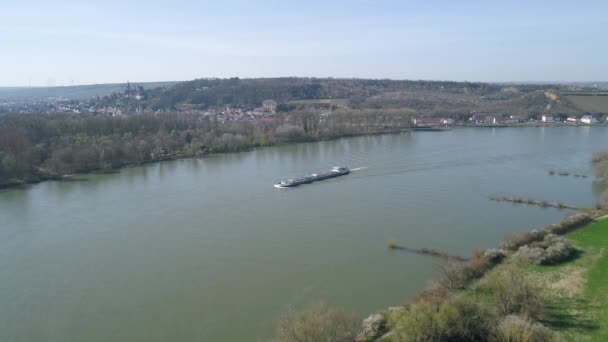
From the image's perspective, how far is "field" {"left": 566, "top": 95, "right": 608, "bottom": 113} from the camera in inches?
1313

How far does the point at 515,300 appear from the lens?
16.9 ft

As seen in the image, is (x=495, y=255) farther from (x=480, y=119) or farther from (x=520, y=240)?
(x=480, y=119)

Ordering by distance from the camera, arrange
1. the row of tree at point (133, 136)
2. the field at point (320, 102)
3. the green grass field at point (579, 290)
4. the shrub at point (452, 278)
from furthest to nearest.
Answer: the field at point (320, 102)
the row of tree at point (133, 136)
the shrub at point (452, 278)
the green grass field at point (579, 290)

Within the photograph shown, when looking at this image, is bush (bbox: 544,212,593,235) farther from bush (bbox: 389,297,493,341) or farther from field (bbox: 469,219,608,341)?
bush (bbox: 389,297,493,341)

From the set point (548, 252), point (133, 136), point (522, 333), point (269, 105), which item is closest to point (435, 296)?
point (522, 333)

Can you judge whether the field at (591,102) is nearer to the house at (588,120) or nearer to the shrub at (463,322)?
the house at (588,120)

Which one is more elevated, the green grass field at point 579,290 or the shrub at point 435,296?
the shrub at point 435,296

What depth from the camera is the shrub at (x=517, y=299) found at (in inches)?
200

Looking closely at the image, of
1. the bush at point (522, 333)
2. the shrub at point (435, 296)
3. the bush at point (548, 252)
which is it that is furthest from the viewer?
the bush at point (548, 252)

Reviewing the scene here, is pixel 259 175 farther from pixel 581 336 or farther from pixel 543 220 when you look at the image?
pixel 581 336

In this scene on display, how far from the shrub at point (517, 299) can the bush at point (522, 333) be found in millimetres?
579

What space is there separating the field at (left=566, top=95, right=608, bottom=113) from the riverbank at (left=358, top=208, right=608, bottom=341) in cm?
3028

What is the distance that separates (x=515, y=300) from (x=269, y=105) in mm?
34093

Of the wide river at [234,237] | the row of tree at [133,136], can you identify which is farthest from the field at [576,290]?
the row of tree at [133,136]
